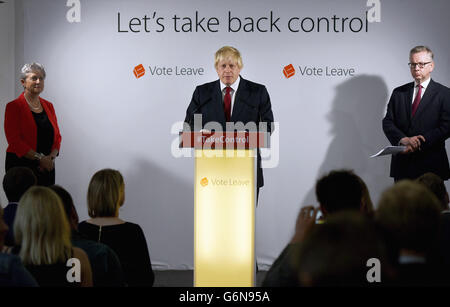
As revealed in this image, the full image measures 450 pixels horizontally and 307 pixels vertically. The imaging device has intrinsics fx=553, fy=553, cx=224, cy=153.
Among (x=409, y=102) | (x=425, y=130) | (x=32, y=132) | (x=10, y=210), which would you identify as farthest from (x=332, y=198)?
(x=32, y=132)

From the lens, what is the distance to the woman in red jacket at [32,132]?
4.60 metres

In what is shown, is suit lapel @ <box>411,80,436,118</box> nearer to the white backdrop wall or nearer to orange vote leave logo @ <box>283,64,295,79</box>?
the white backdrop wall

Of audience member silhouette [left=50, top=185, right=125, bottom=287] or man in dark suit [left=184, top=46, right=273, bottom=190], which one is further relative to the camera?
man in dark suit [left=184, top=46, right=273, bottom=190]

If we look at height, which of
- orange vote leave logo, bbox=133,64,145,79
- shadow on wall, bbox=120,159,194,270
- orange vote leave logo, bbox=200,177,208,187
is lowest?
shadow on wall, bbox=120,159,194,270

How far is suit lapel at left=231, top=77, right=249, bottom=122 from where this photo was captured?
448cm

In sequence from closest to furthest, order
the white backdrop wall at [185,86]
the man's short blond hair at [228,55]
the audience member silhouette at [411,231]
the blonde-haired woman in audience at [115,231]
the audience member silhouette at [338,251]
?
the audience member silhouette at [338,251] < the audience member silhouette at [411,231] < the blonde-haired woman in audience at [115,231] < the man's short blond hair at [228,55] < the white backdrop wall at [185,86]

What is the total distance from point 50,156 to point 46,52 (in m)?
1.29

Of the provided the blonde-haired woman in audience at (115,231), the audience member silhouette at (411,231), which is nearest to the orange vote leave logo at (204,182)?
the blonde-haired woman in audience at (115,231)

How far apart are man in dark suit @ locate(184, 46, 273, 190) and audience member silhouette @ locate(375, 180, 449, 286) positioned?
104 inches

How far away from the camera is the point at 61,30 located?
17.8 ft

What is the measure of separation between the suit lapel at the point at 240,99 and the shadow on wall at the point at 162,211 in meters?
1.21

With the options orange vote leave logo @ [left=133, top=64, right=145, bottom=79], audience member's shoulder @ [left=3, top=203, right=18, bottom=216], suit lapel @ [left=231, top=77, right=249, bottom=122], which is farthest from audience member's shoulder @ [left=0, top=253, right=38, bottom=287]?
orange vote leave logo @ [left=133, top=64, right=145, bottom=79]

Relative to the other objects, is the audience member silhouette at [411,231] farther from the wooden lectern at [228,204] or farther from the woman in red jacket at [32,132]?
the woman in red jacket at [32,132]

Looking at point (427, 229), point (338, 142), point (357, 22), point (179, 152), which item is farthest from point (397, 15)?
point (427, 229)
